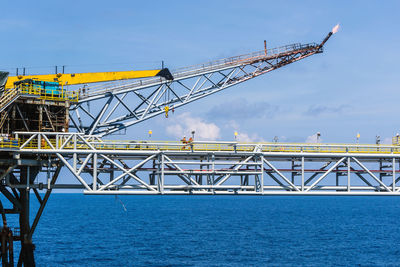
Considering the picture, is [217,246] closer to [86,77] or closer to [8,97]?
[86,77]

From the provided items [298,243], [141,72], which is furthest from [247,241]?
[141,72]

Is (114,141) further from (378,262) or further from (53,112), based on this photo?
(378,262)

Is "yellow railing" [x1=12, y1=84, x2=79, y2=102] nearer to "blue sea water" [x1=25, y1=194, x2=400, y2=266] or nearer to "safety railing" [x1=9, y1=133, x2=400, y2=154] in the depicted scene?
"safety railing" [x1=9, y1=133, x2=400, y2=154]

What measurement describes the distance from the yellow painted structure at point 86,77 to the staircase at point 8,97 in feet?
11.7

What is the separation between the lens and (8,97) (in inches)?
1576

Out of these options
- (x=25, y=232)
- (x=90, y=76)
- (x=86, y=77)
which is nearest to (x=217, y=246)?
(x=90, y=76)

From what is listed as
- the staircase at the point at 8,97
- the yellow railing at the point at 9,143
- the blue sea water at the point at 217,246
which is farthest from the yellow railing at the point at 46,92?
the blue sea water at the point at 217,246

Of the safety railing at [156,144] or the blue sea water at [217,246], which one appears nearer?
the safety railing at [156,144]

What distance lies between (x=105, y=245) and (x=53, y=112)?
120ft

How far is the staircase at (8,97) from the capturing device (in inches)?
1522

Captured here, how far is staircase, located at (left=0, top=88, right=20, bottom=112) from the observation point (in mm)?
38656

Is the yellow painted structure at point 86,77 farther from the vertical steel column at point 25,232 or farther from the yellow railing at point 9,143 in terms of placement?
the yellow railing at point 9,143

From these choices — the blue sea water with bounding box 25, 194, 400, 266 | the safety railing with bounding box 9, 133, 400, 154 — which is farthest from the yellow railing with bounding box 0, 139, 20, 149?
the blue sea water with bounding box 25, 194, 400, 266

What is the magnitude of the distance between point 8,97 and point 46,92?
113 inches
